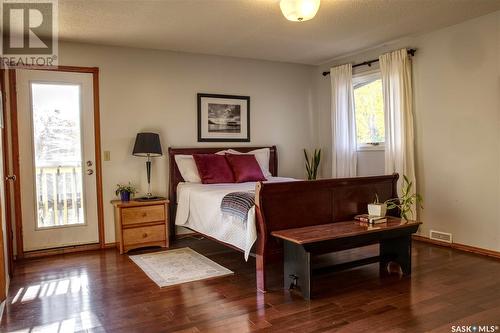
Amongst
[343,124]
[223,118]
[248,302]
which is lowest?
[248,302]

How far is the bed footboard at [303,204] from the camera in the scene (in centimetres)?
303

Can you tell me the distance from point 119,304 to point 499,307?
2.71 metres

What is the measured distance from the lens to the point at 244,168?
16.3ft

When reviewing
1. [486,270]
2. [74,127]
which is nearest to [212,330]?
[486,270]

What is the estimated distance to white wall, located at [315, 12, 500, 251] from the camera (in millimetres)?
3883

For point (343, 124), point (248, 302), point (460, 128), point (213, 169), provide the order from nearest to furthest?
point (248, 302) → point (460, 128) → point (213, 169) → point (343, 124)

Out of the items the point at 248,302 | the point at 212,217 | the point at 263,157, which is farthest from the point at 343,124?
the point at 248,302

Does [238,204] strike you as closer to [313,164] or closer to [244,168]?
[244,168]

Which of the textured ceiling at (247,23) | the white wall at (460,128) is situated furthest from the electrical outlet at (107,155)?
the white wall at (460,128)

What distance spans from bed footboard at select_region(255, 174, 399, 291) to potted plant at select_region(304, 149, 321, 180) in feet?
7.61

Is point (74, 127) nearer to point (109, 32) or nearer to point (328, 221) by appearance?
point (109, 32)

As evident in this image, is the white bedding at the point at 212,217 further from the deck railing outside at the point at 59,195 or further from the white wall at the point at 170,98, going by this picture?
the deck railing outside at the point at 59,195

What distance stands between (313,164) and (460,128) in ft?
7.77

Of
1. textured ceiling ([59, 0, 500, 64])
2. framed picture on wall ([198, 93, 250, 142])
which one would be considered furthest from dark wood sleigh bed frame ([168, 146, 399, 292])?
framed picture on wall ([198, 93, 250, 142])
